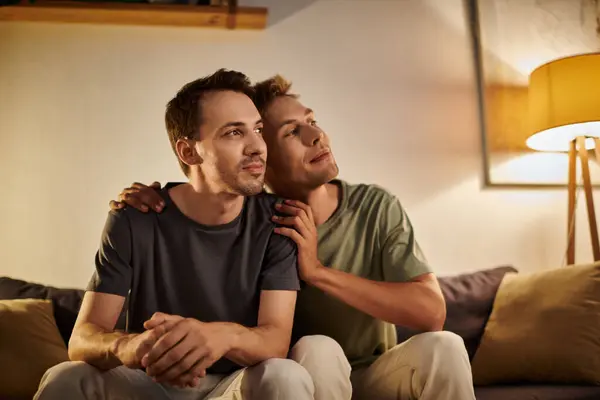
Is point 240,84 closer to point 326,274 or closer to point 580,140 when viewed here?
point 326,274

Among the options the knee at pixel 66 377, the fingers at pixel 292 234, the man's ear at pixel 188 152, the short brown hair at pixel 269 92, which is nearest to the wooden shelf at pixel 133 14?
the short brown hair at pixel 269 92

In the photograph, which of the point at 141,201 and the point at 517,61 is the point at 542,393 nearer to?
the point at 141,201

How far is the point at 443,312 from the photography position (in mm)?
1716

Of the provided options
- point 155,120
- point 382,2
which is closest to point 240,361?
point 155,120

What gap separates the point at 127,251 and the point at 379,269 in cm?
67

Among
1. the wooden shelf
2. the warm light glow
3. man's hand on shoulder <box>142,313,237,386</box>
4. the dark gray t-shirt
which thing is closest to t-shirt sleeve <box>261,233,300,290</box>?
the dark gray t-shirt

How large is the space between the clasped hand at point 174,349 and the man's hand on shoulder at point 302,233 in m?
0.33

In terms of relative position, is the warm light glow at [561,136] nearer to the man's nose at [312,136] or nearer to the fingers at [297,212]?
the man's nose at [312,136]

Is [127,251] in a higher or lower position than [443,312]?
higher

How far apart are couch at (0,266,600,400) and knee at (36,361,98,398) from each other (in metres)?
0.91

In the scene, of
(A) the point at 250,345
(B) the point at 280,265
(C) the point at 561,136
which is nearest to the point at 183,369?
(A) the point at 250,345

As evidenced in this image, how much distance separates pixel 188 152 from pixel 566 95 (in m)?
1.57

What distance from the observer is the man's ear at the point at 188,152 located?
177 centimetres

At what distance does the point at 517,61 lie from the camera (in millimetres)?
3070
